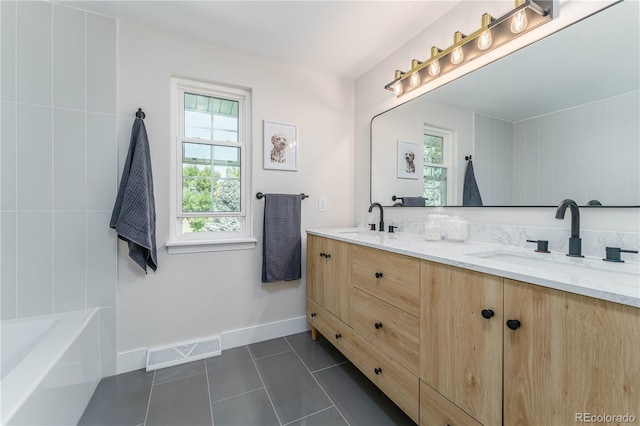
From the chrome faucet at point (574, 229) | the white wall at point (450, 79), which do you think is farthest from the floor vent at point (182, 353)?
the chrome faucet at point (574, 229)

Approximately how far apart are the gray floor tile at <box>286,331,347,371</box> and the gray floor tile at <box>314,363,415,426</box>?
75 mm

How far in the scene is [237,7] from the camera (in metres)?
1.59

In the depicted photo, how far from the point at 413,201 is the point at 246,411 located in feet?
5.42

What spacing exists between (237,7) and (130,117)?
3.24 ft

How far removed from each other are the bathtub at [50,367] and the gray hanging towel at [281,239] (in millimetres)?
1102

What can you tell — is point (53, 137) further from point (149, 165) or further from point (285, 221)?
point (285, 221)

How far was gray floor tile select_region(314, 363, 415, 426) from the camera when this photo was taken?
133 centimetres

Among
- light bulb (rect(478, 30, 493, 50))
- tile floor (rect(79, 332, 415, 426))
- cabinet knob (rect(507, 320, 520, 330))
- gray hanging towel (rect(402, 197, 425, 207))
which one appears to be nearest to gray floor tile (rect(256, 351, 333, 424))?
tile floor (rect(79, 332, 415, 426))

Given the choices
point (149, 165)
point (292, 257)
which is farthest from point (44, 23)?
point (292, 257)

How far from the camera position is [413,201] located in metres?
1.92

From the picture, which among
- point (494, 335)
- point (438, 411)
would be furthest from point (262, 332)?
point (494, 335)

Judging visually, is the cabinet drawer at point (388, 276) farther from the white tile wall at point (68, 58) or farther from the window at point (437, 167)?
the white tile wall at point (68, 58)

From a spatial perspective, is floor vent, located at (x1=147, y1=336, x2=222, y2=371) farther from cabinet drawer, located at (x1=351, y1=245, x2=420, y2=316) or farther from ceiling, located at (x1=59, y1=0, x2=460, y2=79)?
ceiling, located at (x1=59, y1=0, x2=460, y2=79)

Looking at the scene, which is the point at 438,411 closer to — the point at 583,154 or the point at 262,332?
the point at 583,154
